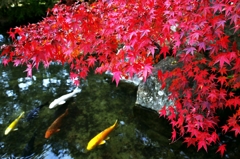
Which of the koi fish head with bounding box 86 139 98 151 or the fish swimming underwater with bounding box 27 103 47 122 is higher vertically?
the koi fish head with bounding box 86 139 98 151

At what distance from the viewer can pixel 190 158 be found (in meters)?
3.80

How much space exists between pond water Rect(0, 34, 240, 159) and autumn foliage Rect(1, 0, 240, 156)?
0.61 meters

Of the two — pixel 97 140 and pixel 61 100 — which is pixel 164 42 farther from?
pixel 61 100

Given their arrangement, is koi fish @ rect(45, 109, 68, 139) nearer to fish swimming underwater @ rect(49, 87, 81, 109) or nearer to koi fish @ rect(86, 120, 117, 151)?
fish swimming underwater @ rect(49, 87, 81, 109)

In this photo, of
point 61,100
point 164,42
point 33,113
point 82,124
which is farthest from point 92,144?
point 164,42

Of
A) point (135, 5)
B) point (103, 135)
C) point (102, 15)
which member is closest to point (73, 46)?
point (102, 15)

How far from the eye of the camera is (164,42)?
326cm

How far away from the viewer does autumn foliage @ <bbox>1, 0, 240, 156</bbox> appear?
2594mm

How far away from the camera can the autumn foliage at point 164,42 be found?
259 centimetres

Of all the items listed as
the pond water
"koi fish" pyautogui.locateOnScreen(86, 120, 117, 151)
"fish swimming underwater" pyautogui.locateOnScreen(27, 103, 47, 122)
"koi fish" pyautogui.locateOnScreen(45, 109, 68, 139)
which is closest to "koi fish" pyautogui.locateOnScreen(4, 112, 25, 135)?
the pond water

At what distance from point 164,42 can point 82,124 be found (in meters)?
2.43

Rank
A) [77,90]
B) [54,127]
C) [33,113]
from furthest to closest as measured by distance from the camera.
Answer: [77,90] → [33,113] → [54,127]

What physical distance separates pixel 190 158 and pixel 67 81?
149 inches

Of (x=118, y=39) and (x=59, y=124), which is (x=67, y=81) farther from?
(x=118, y=39)
